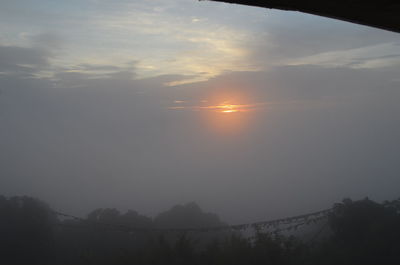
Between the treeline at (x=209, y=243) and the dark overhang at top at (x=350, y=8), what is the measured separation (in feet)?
79.9

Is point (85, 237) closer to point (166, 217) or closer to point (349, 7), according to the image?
point (166, 217)

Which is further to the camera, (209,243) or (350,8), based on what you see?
(209,243)

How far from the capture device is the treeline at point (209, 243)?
79.7ft

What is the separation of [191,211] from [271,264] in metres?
25.0

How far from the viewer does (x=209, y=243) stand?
29.7m

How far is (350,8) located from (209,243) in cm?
3010

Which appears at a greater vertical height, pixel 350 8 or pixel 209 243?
pixel 350 8

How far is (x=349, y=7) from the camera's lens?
1.12 m

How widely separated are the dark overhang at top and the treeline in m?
24.4

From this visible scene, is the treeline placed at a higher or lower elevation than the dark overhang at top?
lower

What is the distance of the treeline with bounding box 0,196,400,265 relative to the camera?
24281mm

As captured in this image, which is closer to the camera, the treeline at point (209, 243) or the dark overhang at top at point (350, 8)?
the dark overhang at top at point (350, 8)

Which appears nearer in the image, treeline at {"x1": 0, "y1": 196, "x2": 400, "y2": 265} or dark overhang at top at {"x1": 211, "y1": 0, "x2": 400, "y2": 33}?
dark overhang at top at {"x1": 211, "y1": 0, "x2": 400, "y2": 33}

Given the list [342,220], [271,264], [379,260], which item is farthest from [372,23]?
[342,220]
